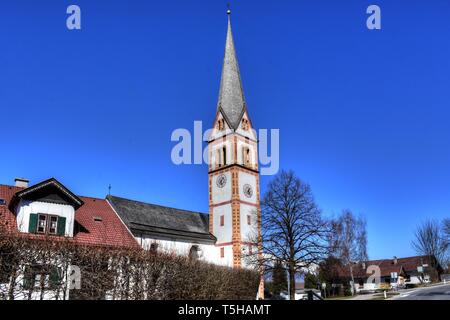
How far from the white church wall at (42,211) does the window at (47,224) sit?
282 millimetres

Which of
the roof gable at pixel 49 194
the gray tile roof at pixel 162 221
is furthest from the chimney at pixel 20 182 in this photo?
the gray tile roof at pixel 162 221

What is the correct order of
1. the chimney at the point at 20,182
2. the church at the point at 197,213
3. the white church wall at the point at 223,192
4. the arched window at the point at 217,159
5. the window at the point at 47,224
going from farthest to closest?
the arched window at the point at 217,159 < the white church wall at the point at 223,192 < the chimney at the point at 20,182 < the church at the point at 197,213 < the window at the point at 47,224

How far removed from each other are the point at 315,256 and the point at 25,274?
92.4 feet

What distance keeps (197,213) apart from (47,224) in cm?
2847

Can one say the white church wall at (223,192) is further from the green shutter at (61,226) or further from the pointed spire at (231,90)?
the green shutter at (61,226)

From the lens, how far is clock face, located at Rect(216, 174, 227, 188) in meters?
58.4

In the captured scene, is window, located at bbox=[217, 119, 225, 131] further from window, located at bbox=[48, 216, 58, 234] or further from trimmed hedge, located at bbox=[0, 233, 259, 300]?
→ trimmed hedge, located at bbox=[0, 233, 259, 300]

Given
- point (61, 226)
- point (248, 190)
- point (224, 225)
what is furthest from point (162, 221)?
point (61, 226)

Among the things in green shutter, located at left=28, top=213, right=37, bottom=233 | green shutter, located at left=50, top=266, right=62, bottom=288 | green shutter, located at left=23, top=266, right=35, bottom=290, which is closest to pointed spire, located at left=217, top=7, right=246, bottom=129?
green shutter, located at left=28, top=213, right=37, bottom=233

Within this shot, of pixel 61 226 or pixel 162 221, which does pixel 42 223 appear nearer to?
pixel 61 226

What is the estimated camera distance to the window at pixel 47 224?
3212 cm
